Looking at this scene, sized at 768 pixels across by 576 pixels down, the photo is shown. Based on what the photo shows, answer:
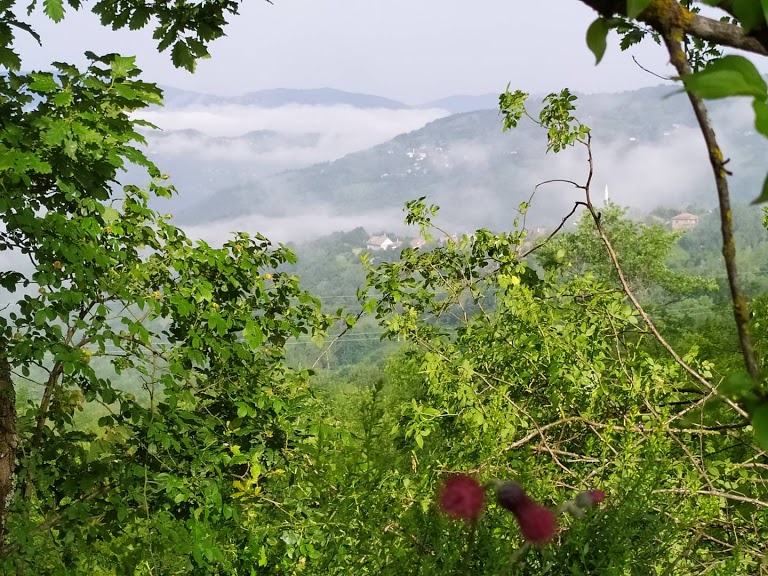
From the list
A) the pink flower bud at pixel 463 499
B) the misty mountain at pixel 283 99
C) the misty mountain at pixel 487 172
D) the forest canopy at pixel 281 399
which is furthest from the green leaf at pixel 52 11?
the misty mountain at pixel 283 99

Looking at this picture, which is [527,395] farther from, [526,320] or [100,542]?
[100,542]

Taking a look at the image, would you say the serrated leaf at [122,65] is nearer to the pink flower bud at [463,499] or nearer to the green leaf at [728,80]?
the pink flower bud at [463,499]

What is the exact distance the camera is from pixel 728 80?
11.4 inches

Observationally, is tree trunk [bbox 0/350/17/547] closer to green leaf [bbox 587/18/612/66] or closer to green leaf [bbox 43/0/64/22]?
green leaf [bbox 43/0/64/22]

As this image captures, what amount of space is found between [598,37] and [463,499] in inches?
14.1

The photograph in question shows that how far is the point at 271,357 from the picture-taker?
3.17 metres

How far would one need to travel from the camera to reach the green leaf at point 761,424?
321mm

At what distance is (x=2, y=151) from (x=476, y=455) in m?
1.74

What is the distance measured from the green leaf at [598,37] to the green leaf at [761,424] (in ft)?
0.71

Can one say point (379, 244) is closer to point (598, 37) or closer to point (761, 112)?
point (598, 37)

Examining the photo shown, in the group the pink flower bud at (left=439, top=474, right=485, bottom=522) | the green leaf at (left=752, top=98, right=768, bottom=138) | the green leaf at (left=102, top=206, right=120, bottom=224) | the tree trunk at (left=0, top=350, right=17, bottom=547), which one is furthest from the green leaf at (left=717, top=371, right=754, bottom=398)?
the tree trunk at (left=0, top=350, right=17, bottom=547)

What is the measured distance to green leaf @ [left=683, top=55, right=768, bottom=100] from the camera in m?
0.29

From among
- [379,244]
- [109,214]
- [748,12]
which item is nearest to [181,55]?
[109,214]

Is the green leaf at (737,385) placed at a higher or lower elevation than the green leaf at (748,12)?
lower
